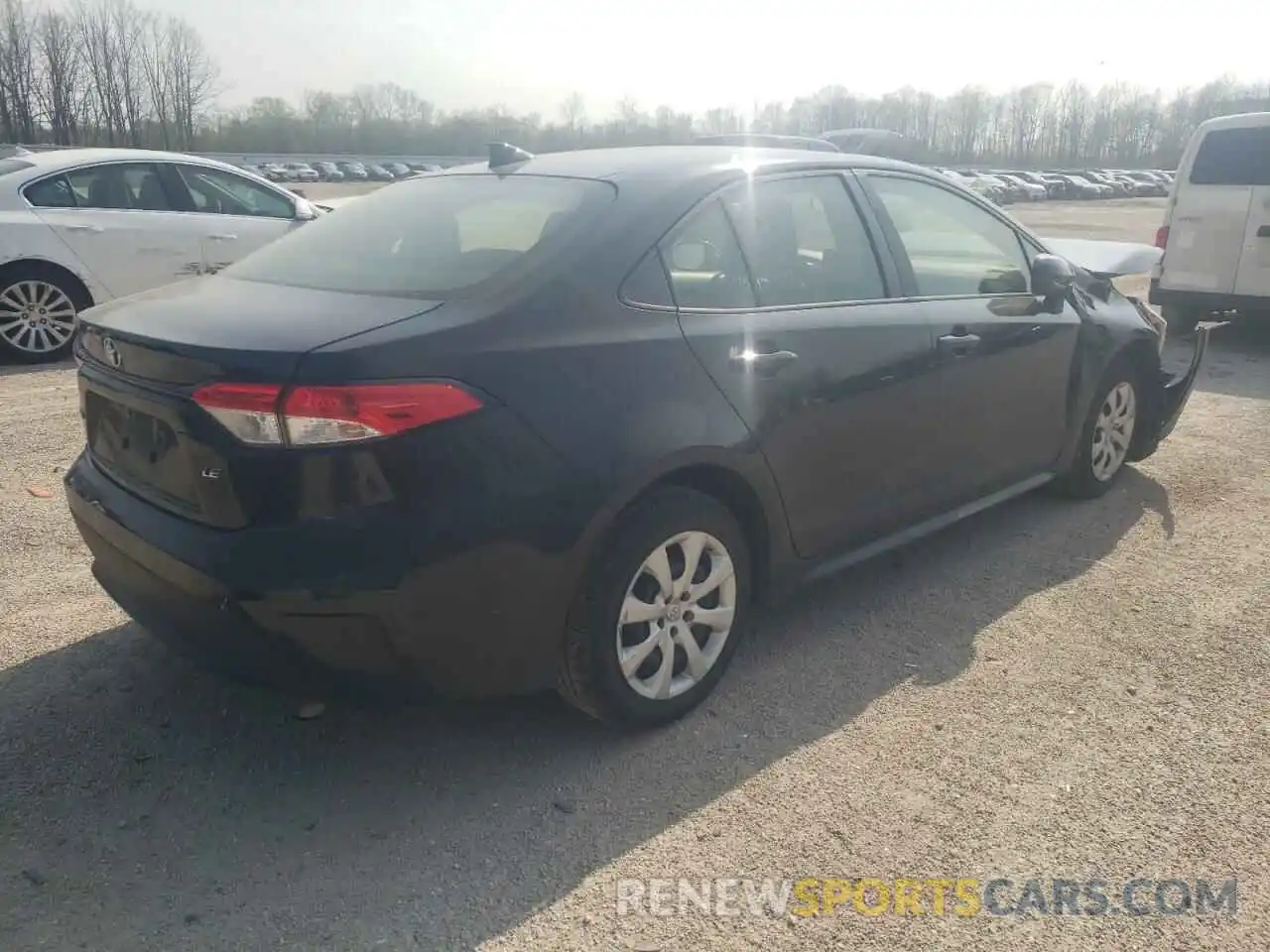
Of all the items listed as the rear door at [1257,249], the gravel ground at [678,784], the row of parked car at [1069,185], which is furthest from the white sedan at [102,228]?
the row of parked car at [1069,185]

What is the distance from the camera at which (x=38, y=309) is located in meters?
7.62

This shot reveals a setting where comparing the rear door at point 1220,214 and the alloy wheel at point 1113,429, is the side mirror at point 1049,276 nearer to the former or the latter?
the alloy wheel at point 1113,429

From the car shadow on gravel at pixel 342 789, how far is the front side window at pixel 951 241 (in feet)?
4.33

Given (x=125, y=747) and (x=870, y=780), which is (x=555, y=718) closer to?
(x=870, y=780)

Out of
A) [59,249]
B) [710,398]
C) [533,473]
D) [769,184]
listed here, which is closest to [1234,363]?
[769,184]

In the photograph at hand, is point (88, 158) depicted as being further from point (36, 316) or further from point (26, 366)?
point (26, 366)

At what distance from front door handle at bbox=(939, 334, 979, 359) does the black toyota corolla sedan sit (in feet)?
0.04

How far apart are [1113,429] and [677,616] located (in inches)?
124

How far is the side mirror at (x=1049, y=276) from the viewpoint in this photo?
420cm

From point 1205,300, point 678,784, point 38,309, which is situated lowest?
point 678,784

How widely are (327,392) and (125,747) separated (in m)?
1.33

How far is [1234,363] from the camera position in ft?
28.8

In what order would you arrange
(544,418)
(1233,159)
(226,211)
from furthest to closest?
(1233,159) → (226,211) → (544,418)

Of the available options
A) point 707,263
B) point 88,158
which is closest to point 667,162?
point 707,263
